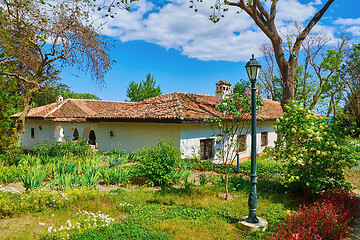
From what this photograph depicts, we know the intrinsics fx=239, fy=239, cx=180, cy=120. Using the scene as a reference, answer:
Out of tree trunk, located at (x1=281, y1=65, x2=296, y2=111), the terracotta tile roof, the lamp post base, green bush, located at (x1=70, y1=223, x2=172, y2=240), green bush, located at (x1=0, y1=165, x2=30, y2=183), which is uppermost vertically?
tree trunk, located at (x1=281, y1=65, x2=296, y2=111)

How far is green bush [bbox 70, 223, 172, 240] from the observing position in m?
4.52

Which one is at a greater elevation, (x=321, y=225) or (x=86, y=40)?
(x=86, y=40)

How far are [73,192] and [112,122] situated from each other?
9.27 m

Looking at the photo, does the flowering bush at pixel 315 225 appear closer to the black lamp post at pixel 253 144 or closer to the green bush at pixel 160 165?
the black lamp post at pixel 253 144

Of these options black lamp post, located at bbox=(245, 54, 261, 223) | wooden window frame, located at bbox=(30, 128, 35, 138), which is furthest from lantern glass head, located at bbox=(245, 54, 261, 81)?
wooden window frame, located at bbox=(30, 128, 35, 138)

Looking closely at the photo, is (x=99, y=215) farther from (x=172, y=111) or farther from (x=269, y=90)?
(x=269, y=90)

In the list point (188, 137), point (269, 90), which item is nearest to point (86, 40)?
point (188, 137)

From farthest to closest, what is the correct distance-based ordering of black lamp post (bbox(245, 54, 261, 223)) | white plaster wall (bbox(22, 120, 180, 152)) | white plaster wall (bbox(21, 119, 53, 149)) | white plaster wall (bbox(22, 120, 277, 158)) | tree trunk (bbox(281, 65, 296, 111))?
white plaster wall (bbox(21, 119, 53, 149))
white plaster wall (bbox(22, 120, 180, 152))
white plaster wall (bbox(22, 120, 277, 158))
tree trunk (bbox(281, 65, 296, 111))
black lamp post (bbox(245, 54, 261, 223))

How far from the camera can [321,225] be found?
4.71 m

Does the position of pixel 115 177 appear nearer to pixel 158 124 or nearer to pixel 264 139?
pixel 158 124

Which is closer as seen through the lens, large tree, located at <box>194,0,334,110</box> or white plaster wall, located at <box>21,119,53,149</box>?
large tree, located at <box>194,0,334,110</box>

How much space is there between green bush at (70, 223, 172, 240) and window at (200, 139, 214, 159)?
28.4 ft

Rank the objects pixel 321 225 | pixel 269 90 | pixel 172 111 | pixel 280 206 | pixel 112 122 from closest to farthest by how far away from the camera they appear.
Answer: pixel 321 225
pixel 280 206
pixel 172 111
pixel 112 122
pixel 269 90

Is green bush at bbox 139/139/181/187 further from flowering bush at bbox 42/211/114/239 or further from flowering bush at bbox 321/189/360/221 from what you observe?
flowering bush at bbox 321/189/360/221
